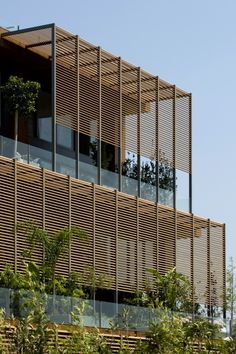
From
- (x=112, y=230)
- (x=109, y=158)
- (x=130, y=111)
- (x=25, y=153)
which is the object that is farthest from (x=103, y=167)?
(x=25, y=153)

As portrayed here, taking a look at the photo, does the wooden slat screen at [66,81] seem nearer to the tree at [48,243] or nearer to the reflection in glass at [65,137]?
the reflection in glass at [65,137]

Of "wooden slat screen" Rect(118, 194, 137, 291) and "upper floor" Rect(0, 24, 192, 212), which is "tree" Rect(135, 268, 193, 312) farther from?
"upper floor" Rect(0, 24, 192, 212)

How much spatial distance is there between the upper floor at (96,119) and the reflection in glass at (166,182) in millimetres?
38

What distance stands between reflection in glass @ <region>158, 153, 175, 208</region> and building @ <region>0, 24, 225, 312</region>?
0.16ft

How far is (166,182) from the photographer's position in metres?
44.5

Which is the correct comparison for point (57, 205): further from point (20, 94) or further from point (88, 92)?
point (88, 92)

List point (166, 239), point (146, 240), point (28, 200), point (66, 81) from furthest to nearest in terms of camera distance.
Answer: point (166, 239) → point (146, 240) → point (66, 81) → point (28, 200)

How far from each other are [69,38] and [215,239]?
11525 mm

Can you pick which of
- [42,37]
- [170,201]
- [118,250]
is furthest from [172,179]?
Result: [42,37]

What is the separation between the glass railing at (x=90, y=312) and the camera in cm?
2986

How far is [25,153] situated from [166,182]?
985cm

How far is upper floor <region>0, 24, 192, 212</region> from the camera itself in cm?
3856

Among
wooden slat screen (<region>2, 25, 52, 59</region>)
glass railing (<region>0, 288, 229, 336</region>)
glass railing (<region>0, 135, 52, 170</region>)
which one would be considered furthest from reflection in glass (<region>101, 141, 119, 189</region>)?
glass railing (<region>0, 288, 229, 336</region>)

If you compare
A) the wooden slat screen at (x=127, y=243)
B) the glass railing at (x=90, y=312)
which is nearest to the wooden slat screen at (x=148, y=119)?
the wooden slat screen at (x=127, y=243)
